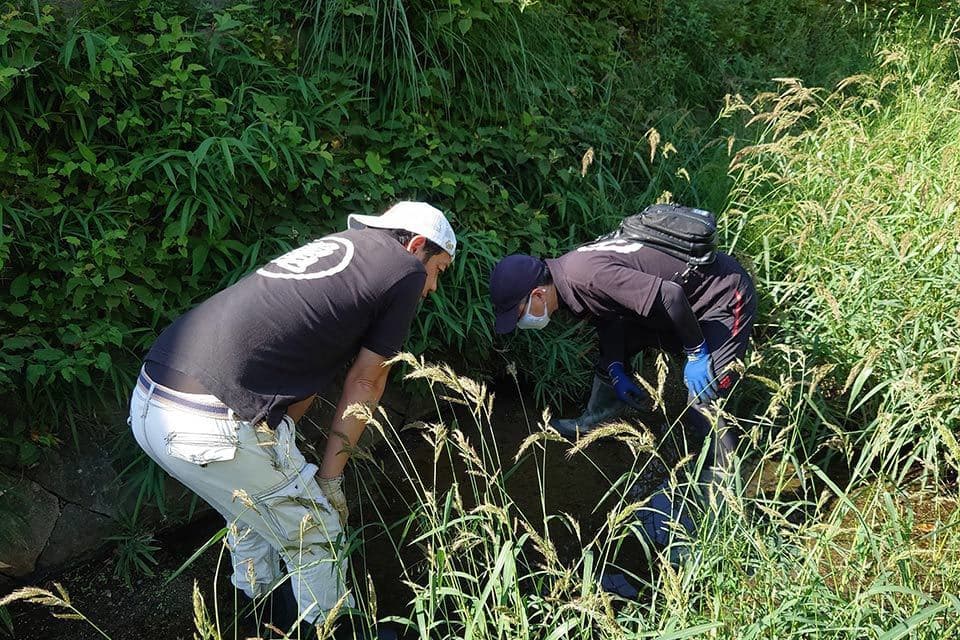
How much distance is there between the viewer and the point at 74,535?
127 inches

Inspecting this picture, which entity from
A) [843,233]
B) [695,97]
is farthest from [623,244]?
[695,97]

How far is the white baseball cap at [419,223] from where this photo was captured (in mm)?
2506

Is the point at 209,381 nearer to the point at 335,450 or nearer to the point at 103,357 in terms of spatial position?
the point at 335,450

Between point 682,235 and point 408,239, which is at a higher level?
point 408,239

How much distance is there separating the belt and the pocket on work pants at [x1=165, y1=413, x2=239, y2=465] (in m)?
0.02

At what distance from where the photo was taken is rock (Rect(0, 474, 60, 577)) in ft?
9.87

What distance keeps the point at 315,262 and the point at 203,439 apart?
0.59m

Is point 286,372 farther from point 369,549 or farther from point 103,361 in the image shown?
point 369,549

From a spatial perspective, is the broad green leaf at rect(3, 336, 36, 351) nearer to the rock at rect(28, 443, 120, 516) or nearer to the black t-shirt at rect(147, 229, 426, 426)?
the rock at rect(28, 443, 120, 516)

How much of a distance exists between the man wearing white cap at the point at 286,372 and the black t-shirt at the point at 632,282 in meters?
0.73

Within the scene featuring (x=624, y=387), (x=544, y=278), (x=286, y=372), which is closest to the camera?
(x=286, y=372)

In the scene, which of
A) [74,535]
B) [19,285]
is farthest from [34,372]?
[74,535]

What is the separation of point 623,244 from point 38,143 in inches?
94.3

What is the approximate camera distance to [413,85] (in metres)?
4.11
